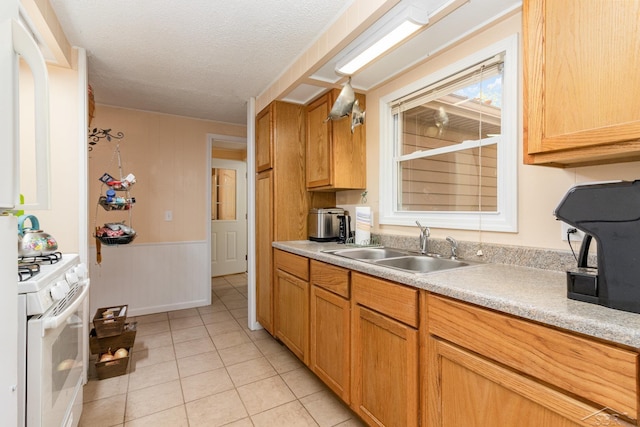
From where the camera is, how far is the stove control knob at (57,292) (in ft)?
3.64

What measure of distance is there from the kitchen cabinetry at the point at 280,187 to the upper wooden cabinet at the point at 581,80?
186 centimetres

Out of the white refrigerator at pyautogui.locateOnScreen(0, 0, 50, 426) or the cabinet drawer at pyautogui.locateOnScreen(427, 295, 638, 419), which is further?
the cabinet drawer at pyautogui.locateOnScreen(427, 295, 638, 419)

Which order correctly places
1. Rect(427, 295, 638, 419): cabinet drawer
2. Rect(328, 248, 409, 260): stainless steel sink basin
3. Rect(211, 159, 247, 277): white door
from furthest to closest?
Rect(211, 159, 247, 277): white door < Rect(328, 248, 409, 260): stainless steel sink basin < Rect(427, 295, 638, 419): cabinet drawer

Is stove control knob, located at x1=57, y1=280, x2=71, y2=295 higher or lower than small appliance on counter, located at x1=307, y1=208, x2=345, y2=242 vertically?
lower

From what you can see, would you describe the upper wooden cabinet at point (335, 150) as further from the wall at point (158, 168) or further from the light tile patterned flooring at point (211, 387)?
the wall at point (158, 168)

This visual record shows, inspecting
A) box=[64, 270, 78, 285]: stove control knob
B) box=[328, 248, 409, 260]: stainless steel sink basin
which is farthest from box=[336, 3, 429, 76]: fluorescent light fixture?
box=[64, 270, 78, 285]: stove control knob

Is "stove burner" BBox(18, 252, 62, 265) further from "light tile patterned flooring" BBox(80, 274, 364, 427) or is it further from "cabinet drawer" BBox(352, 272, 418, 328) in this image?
"cabinet drawer" BBox(352, 272, 418, 328)

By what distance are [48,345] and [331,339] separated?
4.23 ft

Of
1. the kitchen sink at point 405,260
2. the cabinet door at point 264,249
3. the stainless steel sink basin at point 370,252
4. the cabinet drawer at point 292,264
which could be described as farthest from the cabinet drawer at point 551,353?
the cabinet door at point 264,249

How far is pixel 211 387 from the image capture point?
2000 millimetres

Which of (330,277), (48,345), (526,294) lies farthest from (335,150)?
(48,345)

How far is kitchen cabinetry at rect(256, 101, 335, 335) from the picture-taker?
2.65 metres

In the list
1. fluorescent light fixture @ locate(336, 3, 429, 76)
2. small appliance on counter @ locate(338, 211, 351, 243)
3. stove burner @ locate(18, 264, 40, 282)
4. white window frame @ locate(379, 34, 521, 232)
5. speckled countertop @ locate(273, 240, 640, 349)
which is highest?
fluorescent light fixture @ locate(336, 3, 429, 76)

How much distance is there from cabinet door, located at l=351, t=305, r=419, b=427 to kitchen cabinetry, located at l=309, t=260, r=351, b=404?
8 cm
